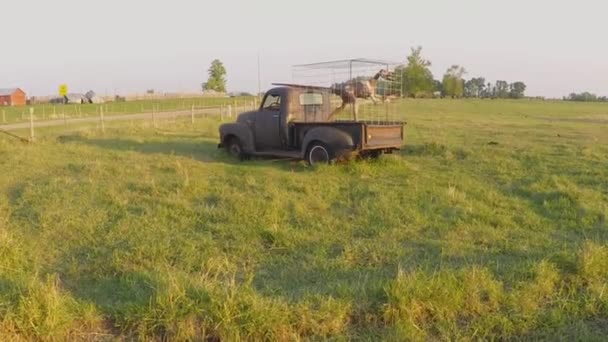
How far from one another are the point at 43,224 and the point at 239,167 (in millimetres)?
5013

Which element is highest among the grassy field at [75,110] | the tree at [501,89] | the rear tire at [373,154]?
the tree at [501,89]

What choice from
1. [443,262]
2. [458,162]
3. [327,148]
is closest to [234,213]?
[443,262]

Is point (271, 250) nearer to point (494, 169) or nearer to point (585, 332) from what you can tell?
point (585, 332)

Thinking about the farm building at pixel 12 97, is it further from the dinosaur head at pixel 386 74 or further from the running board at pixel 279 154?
the dinosaur head at pixel 386 74

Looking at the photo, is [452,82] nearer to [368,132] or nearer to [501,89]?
[501,89]

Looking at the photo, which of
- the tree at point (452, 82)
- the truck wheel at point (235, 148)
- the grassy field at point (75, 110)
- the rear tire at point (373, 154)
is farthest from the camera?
the tree at point (452, 82)

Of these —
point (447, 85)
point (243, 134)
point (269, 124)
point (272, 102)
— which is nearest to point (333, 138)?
point (269, 124)

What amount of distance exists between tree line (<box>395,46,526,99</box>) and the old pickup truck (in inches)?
59.4

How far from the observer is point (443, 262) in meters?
4.64

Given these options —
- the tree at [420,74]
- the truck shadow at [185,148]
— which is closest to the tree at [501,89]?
the tree at [420,74]

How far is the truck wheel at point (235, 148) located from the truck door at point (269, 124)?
0.56 meters

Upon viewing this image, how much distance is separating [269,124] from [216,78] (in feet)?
245

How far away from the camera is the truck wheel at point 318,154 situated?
385 inches

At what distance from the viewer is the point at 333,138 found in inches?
377
